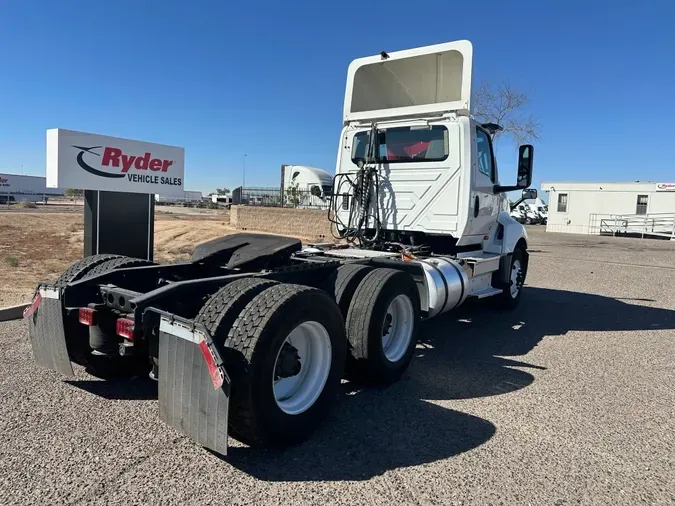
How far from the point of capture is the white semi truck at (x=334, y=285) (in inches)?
119

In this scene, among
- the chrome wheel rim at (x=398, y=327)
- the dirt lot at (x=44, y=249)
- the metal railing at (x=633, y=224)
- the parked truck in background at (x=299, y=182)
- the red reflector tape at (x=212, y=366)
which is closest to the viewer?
the red reflector tape at (x=212, y=366)

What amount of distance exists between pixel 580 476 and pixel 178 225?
21372 mm

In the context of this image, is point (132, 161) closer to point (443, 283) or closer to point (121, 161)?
point (121, 161)

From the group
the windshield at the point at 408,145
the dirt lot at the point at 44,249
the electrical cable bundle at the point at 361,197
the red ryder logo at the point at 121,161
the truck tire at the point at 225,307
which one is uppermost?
the windshield at the point at 408,145

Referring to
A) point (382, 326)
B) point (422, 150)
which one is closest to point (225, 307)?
point (382, 326)

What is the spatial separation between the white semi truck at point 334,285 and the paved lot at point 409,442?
0.26m

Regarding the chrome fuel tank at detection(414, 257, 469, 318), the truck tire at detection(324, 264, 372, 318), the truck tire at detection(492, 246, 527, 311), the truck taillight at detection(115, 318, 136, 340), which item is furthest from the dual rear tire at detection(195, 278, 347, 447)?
the truck tire at detection(492, 246, 527, 311)

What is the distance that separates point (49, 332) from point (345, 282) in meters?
2.39

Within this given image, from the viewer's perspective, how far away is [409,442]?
11.4ft

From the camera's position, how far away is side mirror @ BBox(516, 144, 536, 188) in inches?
281

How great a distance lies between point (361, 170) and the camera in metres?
7.04

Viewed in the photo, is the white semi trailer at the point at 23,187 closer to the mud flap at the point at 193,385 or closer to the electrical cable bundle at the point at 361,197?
the electrical cable bundle at the point at 361,197

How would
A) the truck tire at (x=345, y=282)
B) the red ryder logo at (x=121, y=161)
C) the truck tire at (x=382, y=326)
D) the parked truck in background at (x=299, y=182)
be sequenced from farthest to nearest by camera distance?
the parked truck in background at (x=299, y=182) → the red ryder logo at (x=121, y=161) → the truck tire at (x=345, y=282) → the truck tire at (x=382, y=326)

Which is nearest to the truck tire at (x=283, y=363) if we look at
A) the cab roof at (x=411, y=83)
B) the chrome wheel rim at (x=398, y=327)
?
the chrome wheel rim at (x=398, y=327)
